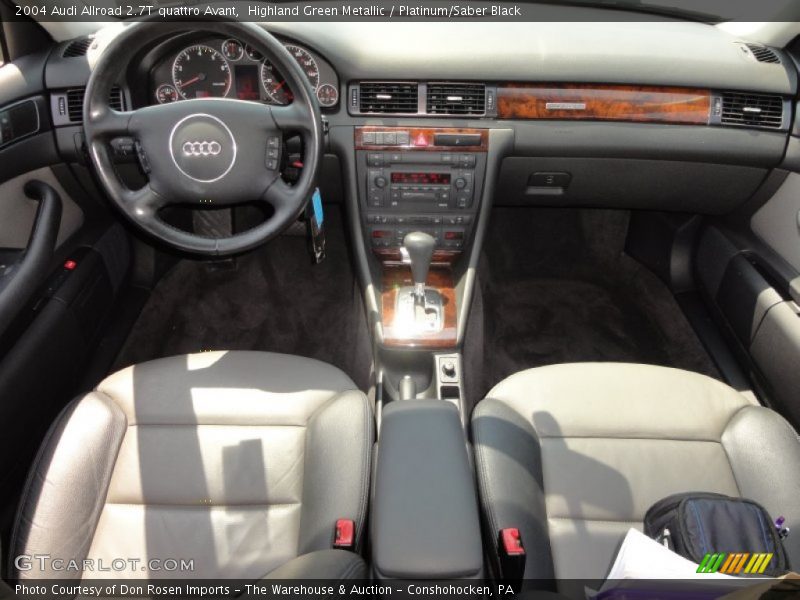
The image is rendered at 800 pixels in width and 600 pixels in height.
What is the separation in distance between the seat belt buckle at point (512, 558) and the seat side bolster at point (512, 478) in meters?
0.07

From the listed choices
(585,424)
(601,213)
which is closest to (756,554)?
(585,424)

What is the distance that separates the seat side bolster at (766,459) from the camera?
4.33 feet

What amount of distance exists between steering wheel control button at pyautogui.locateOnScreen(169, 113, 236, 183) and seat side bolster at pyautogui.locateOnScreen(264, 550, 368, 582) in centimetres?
99

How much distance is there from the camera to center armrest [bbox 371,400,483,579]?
0.99 metres

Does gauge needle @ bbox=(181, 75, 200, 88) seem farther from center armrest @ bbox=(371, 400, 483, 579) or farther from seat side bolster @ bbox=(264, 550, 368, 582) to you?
seat side bolster @ bbox=(264, 550, 368, 582)

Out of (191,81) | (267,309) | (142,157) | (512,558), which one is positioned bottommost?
(267,309)

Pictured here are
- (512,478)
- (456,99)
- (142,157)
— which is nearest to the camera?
(512,478)

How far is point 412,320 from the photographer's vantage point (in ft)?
6.68

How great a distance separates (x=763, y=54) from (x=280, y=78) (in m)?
1.60

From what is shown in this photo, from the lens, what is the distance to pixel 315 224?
1.85 m

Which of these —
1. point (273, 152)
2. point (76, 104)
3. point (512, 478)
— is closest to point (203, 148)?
point (273, 152)

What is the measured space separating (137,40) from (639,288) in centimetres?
232

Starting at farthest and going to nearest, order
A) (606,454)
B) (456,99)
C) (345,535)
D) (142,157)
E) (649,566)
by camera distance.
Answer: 1. (456,99)
2. (142,157)
3. (606,454)
4. (345,535)
5. (649,566)

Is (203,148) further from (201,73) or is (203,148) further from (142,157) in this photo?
(201,73)
